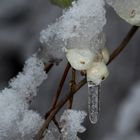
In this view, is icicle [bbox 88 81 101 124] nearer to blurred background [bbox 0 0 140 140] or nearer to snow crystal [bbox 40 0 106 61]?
snow crystal [bbox 40 0 106 61]

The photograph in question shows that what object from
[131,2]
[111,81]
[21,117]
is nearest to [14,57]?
[111,81]

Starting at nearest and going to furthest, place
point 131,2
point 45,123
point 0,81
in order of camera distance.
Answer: point 131,2 < point 45,123 < point 0,81

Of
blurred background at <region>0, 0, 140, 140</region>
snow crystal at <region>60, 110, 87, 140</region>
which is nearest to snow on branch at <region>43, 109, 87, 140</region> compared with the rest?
snow crystal at <region>60, 110, 87, 140</region>

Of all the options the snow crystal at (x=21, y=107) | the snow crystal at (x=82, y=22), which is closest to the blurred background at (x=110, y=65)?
the snow crystal at (x=21, y=107)

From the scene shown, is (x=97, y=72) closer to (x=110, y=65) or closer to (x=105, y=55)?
(x=105, y=55)

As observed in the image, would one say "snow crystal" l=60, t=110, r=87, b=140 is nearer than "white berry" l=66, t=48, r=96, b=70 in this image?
No

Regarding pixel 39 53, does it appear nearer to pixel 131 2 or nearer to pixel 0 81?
pixel 131 2

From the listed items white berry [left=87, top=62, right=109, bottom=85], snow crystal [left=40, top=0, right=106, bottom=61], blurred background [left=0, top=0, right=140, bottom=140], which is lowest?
blurred background [left=0, top=0, right=140, bottom=140]
